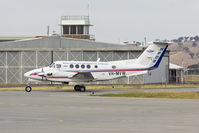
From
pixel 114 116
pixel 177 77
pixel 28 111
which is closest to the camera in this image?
pixel 114 116

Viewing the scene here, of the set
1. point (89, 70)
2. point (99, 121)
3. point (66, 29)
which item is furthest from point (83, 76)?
point (66, 29)

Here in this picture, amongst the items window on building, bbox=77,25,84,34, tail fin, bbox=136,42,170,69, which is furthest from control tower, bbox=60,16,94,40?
tail fin, bbox=136,42,170,69

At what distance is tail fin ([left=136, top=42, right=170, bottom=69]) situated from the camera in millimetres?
51450

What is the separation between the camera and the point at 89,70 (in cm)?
4934

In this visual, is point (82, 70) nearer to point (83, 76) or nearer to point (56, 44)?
point (83, 76)

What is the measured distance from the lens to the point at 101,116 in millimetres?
21266

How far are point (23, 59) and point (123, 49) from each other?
1554 cm

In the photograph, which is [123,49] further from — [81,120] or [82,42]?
[81,120]

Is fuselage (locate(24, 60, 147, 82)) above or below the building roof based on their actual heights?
below

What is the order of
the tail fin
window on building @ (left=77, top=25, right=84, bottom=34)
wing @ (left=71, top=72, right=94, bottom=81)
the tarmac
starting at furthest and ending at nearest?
1. window on building @ (left=77, top=25, right=84, bottom=34)
2. the tail fin
3. wing @ (left=71, top=72, right=94, bottom=81)
4. the tarmac

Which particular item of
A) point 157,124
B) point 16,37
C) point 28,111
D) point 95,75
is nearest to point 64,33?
point 16,37

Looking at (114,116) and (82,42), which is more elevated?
(82,42)

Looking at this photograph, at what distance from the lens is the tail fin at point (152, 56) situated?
169 ft

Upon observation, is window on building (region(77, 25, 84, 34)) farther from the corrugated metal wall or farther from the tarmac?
the tarmac
